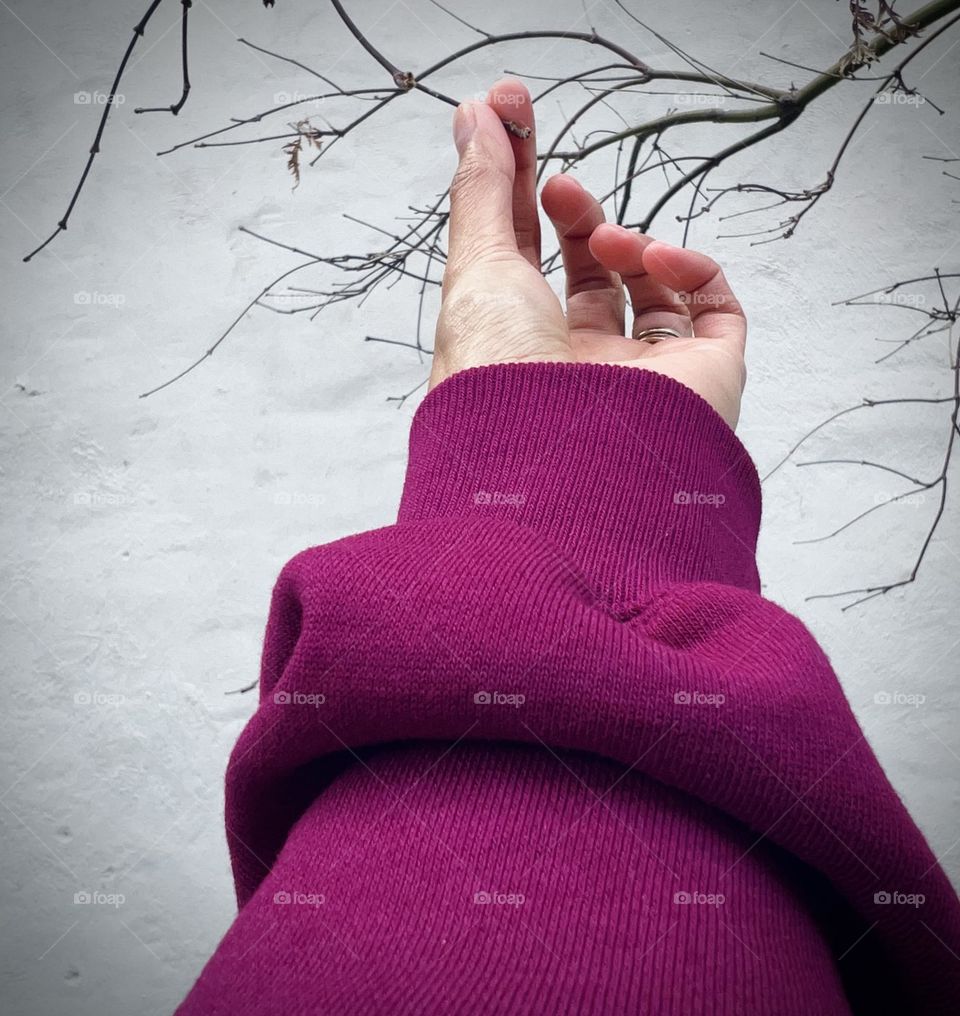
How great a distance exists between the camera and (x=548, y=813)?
0.97 ft

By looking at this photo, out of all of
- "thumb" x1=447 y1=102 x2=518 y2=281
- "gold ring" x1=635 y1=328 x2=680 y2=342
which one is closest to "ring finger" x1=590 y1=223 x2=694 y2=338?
"gold ring" x1=635 y1=328 x2=680 y2=342

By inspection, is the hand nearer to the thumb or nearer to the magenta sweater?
the thumb

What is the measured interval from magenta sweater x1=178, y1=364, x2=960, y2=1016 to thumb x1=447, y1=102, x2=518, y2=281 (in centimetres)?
27

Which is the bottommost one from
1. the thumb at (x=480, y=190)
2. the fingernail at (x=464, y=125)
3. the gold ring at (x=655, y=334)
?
the gold ring at (x=655, y=334)

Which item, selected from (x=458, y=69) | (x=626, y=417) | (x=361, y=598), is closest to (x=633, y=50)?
(x=458, y=69)

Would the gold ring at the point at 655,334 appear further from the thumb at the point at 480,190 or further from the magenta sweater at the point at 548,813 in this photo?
the magenta sweater at the point at 548,813

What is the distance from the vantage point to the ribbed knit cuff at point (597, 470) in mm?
401

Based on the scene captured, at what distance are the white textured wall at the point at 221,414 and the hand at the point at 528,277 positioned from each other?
0.71 m

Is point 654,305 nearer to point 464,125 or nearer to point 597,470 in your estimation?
point 464,125

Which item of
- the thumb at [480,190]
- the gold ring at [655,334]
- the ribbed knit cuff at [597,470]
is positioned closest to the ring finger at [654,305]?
the gold ring at [655,334]

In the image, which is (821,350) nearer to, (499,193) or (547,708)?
(499,193)

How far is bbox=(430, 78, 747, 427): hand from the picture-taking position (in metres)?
0.55

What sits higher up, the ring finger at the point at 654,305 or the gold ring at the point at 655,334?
the ring finger at the point at 654,305

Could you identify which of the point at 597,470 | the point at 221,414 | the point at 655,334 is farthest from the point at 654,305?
the point at 221,414
